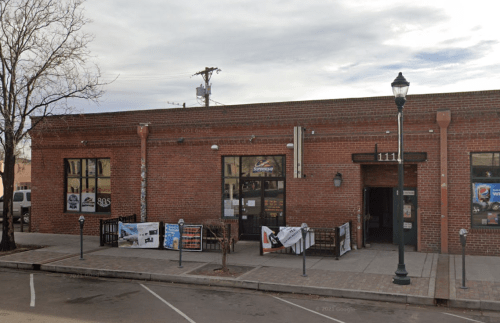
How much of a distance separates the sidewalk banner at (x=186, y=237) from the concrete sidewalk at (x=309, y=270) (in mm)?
299

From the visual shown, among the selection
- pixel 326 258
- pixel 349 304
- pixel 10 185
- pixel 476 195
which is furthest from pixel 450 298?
pixel 10 185

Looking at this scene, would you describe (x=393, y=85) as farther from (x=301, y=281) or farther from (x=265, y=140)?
(x=265, y=140)

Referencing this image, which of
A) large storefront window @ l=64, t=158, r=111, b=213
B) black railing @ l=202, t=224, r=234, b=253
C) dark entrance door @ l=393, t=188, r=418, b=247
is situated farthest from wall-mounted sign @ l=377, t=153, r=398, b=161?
large storefront window @ l=64, t=158, r=111, b=213

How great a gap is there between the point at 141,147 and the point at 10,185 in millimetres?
4766

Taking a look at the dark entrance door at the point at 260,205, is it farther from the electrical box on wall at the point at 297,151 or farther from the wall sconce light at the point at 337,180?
the wall sconce light at the point at 337,180

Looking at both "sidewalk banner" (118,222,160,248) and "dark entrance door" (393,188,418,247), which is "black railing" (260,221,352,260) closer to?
"dark entrance door" (393,188,418,247)

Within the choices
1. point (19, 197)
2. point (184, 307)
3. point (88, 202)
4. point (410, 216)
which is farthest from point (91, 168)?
point (410, 216)

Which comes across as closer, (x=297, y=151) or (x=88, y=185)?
(x=297, y=151)

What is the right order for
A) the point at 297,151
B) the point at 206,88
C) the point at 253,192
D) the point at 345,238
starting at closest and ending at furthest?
the point at 345,238 < the point at 297,151 < the point at 253,192 < the point at 206,88

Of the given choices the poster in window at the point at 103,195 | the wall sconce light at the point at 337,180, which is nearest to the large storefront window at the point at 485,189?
the wall sconce light at the point at 337,180

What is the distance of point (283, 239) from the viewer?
549 inches

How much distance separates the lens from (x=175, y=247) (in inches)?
597

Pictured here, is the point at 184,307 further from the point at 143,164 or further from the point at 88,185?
the point at 88,185

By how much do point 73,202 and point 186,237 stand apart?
22.5ft
